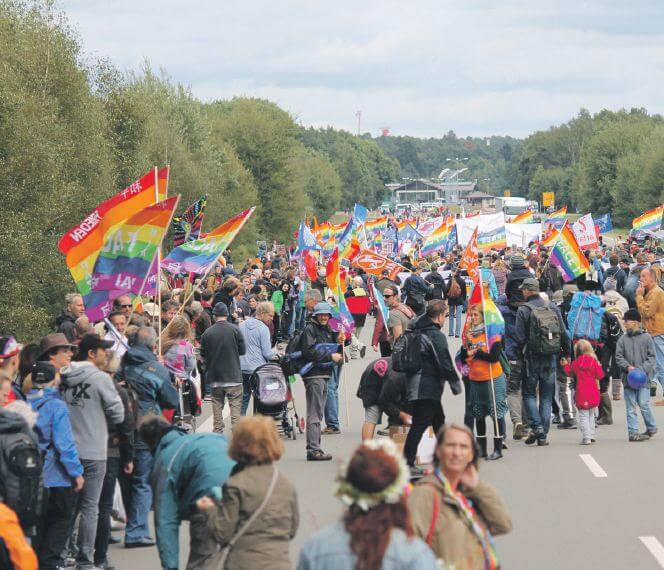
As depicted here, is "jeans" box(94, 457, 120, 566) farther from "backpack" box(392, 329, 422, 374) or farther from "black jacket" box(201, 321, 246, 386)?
"black jacket" box(201, 321, 246, 386)

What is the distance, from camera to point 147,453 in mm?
10586

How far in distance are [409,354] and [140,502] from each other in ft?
10.4

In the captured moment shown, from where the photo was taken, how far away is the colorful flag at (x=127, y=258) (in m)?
13.7

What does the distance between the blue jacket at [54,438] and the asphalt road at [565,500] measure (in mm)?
1459

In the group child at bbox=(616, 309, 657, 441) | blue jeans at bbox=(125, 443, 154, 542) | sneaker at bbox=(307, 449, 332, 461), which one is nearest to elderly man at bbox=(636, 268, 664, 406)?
child at bbox=(616, 309, 657, 441)

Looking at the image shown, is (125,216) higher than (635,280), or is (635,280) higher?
(125,216)

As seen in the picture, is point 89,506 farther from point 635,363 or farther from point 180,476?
point 635,363

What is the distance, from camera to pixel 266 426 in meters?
6.53

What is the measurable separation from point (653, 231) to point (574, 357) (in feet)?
106

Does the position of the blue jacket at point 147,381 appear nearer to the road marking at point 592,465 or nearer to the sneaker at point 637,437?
the road marking at point 592,465

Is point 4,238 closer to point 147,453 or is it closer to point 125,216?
point 125,216

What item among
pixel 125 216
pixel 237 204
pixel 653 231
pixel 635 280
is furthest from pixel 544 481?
pixel 237 204

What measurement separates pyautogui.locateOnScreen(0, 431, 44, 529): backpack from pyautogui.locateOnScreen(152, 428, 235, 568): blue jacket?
65cm

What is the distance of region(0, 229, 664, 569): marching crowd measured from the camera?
5.77 metres
